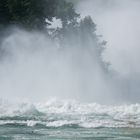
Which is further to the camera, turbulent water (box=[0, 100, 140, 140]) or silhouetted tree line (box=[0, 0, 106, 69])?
silhouetted tree line (box=[0, 0, 106, 69])

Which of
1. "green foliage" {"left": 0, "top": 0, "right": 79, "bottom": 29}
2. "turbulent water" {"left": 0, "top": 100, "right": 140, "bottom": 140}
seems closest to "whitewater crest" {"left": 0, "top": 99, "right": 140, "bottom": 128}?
"turbulent water" {"left": 0, "top": 100, "right": 140, "bottom": 140}

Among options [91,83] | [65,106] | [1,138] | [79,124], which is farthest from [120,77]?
[1,138]

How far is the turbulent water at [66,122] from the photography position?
27344mm

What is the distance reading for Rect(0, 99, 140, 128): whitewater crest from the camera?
102 ft

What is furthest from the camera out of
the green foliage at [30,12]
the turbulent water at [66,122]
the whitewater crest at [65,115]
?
the green foliage at [30,12]

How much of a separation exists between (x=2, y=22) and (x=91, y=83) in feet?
38.7

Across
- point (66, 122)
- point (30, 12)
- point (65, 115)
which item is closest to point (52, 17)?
point (30, 12)

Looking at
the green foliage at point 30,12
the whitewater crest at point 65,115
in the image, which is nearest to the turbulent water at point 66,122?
the whitewater crest at point 65,115

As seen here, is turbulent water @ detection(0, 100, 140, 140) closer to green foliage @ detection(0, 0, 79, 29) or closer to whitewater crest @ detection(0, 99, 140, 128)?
whitewater crest @ detection(0, 99, 140, 128)

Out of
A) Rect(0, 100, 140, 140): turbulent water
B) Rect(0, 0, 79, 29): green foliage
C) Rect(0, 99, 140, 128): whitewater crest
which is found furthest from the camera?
Rect(0, 0, 79, 29): green foliage

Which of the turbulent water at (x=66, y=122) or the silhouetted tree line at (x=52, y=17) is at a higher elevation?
the silhouetted tree line at (x=52, y=17)

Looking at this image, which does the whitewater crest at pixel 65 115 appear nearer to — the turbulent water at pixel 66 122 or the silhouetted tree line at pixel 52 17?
the turbulent water at pixel 66 122

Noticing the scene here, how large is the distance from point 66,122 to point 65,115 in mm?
3627

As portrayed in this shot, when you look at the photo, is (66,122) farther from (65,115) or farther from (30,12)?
(30,12)
